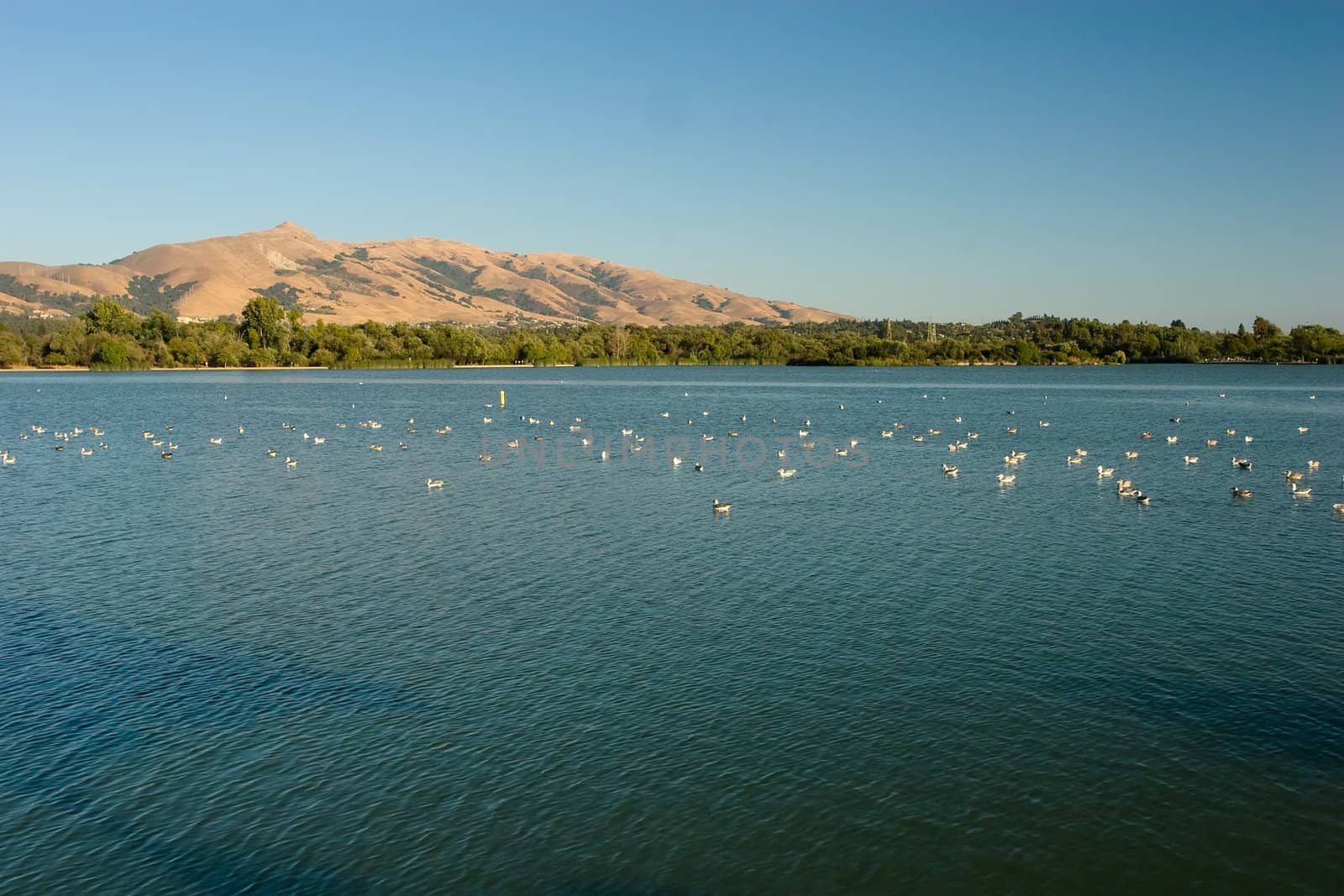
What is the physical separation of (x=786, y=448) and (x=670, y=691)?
2234 inches

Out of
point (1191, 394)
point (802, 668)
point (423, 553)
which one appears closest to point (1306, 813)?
point (802, 668)

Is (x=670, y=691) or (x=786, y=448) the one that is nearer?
(x=670, y=691)

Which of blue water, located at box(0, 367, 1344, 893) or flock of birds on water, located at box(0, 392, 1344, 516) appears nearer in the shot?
blue water, located at box(0, 367, 1344, 893)

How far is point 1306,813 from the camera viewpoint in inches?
809

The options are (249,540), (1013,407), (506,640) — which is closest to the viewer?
(506,640)

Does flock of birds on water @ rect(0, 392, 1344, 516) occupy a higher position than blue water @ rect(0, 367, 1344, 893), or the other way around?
flock of birds on water @ rect(0, 392, 1344, 516)

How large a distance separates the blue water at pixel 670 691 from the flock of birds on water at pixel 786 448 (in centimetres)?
284

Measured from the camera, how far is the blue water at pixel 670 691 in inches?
766

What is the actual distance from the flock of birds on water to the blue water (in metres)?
2.84

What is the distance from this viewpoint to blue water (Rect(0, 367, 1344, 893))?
1945 centimetres

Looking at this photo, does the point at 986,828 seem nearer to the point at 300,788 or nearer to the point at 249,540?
the point at 300,788

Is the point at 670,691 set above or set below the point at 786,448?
below

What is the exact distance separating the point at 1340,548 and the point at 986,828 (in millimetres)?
32815

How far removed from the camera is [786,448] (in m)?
82.9
